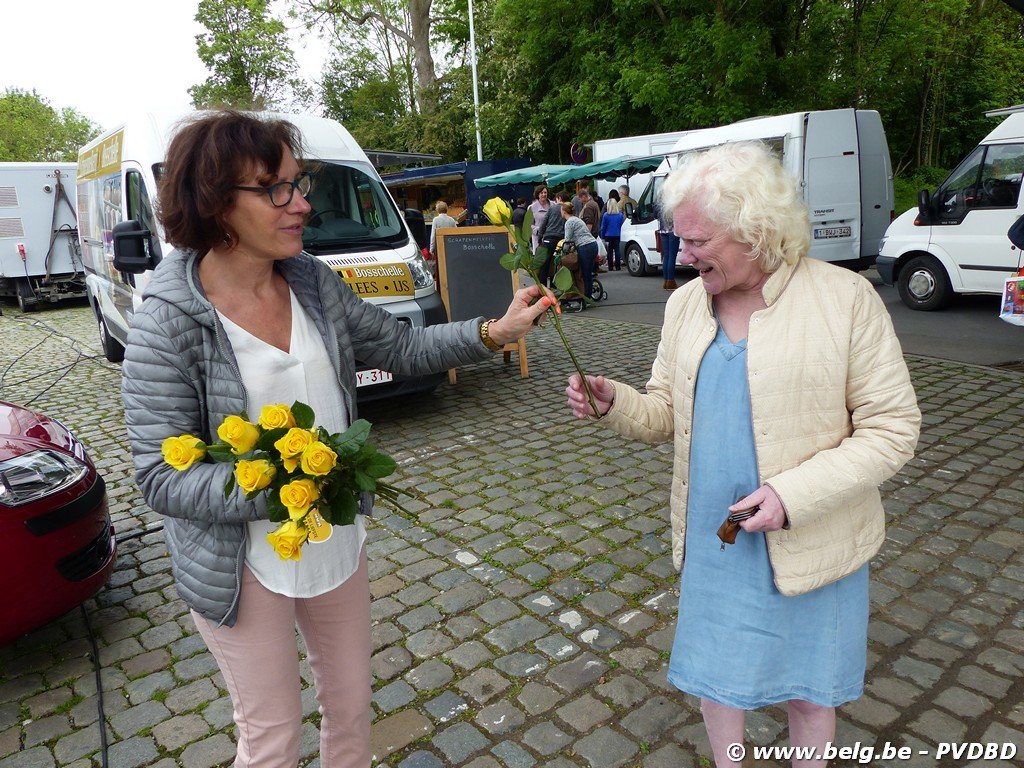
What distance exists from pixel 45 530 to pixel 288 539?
2303 millimetres

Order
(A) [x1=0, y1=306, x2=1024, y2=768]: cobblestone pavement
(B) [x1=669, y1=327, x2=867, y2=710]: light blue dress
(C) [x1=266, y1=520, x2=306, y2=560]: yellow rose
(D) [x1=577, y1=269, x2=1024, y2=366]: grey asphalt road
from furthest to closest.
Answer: (D) [x1=577, y1=269, x2=1024, y2=366]: grey asphalt road → (A) [x1=0, y1=306, x2=1024, y2=768]: cobblestone pavement → (B) [x1=669, y1=327, x2=867, y2=710]: light blue dress → (C) [x1=266, y1=520, x2=306, y2=560]: yellow rose

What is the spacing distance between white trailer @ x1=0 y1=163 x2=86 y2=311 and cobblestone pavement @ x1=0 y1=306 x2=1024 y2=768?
44.2 feet

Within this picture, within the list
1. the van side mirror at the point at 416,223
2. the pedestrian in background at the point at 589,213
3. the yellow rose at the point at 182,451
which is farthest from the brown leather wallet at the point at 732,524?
the pedestrian in background at the point at 589,213

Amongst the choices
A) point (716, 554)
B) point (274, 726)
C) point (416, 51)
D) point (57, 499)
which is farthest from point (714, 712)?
point (416, 51)

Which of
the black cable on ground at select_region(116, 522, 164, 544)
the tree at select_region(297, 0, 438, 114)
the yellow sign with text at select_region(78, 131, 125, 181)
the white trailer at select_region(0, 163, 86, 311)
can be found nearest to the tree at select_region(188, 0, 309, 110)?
the tree at select_region(297, 0, 438, 114)

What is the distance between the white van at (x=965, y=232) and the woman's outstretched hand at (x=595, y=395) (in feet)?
29.8

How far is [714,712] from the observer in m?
2.16

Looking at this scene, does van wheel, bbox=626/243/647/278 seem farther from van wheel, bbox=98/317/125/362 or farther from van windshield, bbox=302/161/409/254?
van wheel, bbox=98/317/125/362

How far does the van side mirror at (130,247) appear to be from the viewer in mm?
5992

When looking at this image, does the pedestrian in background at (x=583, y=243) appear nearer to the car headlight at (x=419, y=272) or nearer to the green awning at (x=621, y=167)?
the car headlight at (x=419, y=272)

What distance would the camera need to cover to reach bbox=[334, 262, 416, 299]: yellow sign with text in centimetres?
611

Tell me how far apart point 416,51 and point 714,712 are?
112ft
